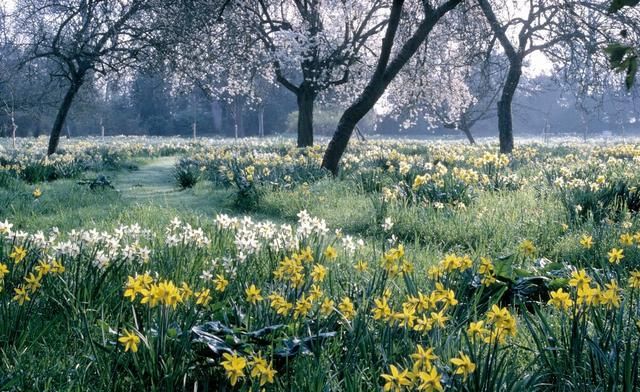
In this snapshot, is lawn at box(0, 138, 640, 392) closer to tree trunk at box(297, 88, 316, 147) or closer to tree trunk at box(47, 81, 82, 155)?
tree trunk at box(47, 81, 82, 155)

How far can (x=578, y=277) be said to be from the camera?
7.13ft

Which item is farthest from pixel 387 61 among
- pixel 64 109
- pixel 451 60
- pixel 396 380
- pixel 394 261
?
pixel 64 109

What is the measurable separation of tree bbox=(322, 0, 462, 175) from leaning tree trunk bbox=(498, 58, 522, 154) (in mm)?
6331

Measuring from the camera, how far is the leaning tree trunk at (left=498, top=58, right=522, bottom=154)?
16359mm

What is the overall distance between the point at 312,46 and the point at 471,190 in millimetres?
12316

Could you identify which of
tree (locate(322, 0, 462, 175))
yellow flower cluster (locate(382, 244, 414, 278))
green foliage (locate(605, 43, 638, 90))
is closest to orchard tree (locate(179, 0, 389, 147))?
tree (locate(322, 0, 462, 175))

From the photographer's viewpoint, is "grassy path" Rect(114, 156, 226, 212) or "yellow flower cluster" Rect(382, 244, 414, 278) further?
"grassy path" Rect(114, 156, 226, 212)

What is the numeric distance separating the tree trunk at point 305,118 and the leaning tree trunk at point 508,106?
614 cm

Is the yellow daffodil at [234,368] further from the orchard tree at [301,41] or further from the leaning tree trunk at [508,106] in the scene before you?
the leaning tree trunk at [508,106]

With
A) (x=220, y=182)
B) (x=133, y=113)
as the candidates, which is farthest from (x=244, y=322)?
(x=133, y=113)

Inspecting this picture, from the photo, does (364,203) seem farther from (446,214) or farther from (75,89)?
(75,89)

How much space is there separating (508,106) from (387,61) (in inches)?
341

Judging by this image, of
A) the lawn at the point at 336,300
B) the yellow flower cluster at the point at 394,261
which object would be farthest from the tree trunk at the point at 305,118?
the yellow flower cluster at the point at 394,261

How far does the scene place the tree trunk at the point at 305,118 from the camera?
1905 centimetres
